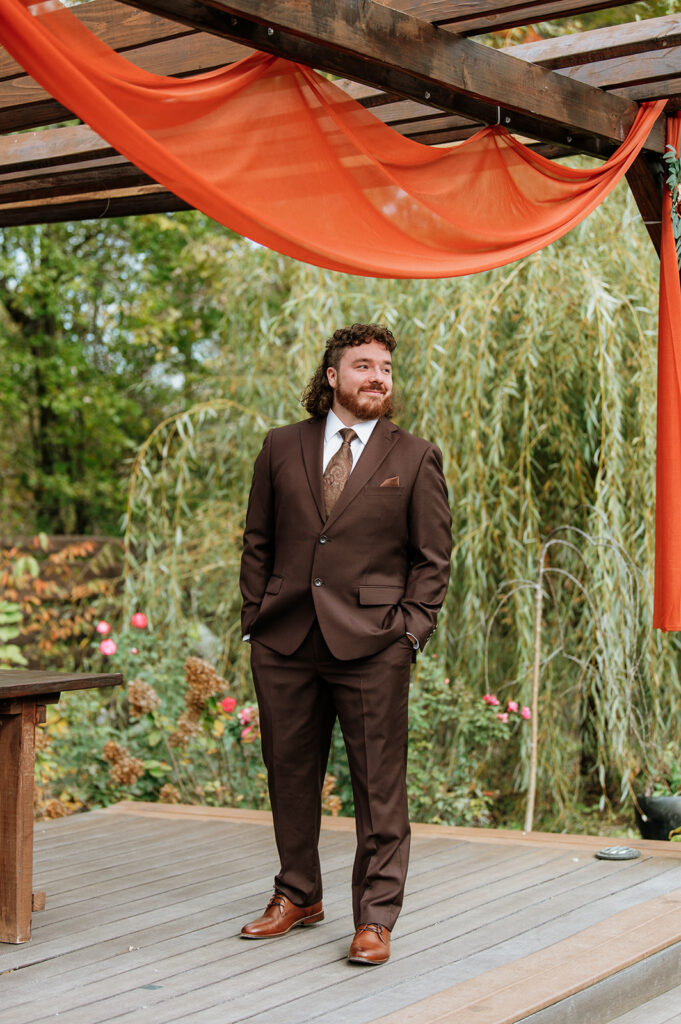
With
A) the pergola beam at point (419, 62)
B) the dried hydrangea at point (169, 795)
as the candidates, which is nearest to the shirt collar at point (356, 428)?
the pergola beam at point (419, 62)

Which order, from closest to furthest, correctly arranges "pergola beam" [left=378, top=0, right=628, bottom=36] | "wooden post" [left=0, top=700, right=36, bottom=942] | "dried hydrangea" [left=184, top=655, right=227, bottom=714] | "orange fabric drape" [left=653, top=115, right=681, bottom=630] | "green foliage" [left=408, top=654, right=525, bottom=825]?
"pergola beam" [left=378, top=0, right=628, bottom=36], "wooden post" [left=0, top=700, right=36, bottom=942], "orange fabric drape" [left=653, top=115, right=681, bottom=630], "green foliage" [left=408, top=654, right=525, bottom=825], "dried hydrangea" [left=184, top=655, right=227, bottom=714]

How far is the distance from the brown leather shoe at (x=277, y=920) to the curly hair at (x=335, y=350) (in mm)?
1301

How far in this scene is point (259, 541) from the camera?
3.33 m

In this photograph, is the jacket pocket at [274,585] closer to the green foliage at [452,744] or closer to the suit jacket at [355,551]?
the suit jacket at [355,551]

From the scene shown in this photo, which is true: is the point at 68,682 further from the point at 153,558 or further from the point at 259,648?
the point at 153,558

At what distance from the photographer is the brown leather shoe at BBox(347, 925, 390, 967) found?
3.02 metres

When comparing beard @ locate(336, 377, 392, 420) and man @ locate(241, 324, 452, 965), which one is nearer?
man @ locate(241, 324, 452, 965)

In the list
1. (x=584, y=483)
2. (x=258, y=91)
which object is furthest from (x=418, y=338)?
(x=258, y=91)

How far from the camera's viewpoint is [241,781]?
5.69m

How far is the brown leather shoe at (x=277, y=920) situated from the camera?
3.28 m

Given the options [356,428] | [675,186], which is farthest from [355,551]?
[675,186]

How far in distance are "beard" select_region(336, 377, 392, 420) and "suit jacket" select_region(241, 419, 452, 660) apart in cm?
5

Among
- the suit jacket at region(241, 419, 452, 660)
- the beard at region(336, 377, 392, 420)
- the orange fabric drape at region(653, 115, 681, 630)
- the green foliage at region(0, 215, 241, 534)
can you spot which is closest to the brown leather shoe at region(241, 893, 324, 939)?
the suit jacket at region(241, 419, 452, 660)

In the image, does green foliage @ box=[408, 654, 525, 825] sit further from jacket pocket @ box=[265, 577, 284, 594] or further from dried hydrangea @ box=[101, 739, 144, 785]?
jacket pocket @ box=[265, 577, 284, 594]
